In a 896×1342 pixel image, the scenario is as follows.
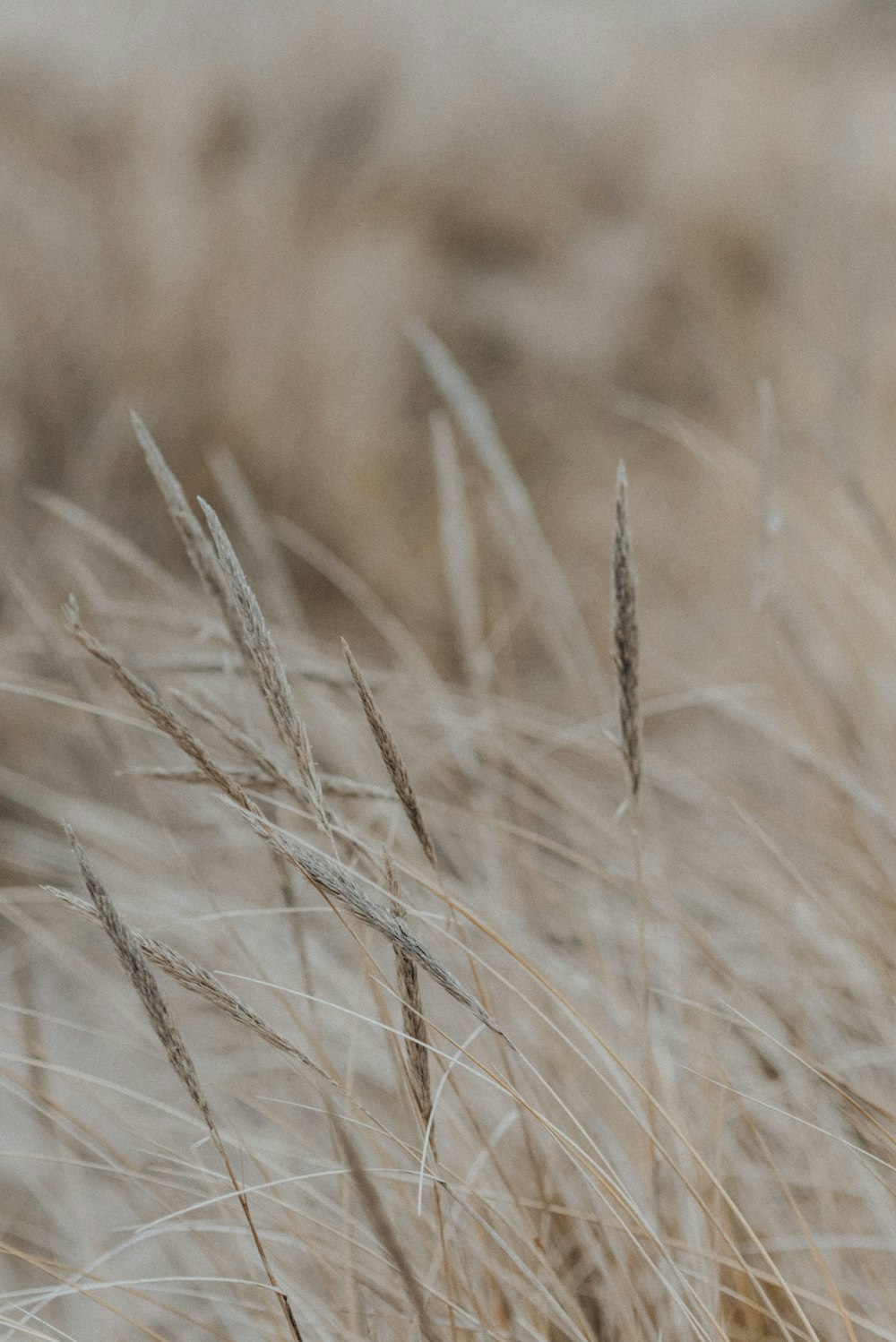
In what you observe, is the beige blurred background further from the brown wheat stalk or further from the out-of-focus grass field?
the brown wheat stalk

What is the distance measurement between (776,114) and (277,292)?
3.31ft

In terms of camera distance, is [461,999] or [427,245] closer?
[461,999]

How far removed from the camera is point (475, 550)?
4.40 ft

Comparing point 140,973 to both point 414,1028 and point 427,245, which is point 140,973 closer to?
point 414,1028

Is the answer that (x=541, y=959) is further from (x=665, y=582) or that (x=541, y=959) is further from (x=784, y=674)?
(x=665, y=582)

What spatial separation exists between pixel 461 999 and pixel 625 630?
12 cm

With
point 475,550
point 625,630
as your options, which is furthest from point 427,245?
point 625,630

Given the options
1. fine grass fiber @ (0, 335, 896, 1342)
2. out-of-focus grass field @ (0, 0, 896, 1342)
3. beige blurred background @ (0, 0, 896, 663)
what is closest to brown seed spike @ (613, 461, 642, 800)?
fine grass fiber @ (0, 335, 896, 1342)

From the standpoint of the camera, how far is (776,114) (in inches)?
70.7

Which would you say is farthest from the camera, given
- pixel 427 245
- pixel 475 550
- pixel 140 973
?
pixel 427 245

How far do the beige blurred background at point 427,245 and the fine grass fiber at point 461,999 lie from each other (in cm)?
76

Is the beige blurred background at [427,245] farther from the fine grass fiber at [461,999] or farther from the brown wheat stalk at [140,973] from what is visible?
the brown wheat stalk at [140,973]

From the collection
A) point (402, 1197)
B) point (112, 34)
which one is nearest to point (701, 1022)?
point (402, 1197)

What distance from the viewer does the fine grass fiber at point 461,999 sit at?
0.30 meters
